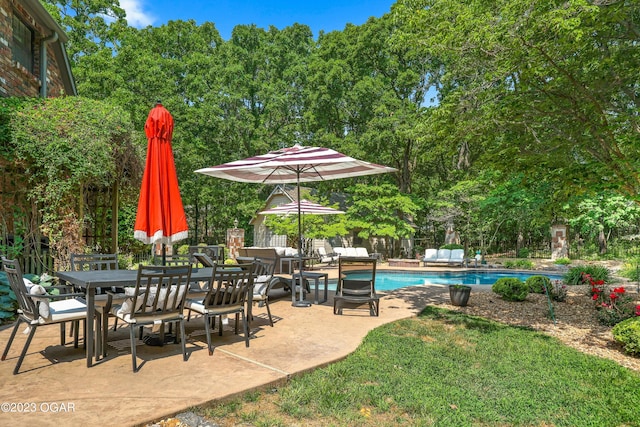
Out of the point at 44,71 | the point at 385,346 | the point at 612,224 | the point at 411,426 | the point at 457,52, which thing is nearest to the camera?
the point at 411,426

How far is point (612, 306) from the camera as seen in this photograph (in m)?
6.19

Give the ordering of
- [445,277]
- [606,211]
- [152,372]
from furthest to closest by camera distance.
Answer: [606,211]
[445,277]
[152,372]

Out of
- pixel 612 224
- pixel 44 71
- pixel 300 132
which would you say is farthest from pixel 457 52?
pixel 300 132

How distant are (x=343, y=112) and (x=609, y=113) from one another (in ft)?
57.0

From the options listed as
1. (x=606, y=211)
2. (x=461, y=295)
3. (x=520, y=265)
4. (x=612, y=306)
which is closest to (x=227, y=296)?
(x=461, y=295)

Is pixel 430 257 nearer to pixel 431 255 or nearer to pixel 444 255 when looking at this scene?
pixel 431 255

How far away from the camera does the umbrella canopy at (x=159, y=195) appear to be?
4.63 m

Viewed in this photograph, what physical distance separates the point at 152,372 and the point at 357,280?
3.75 metres

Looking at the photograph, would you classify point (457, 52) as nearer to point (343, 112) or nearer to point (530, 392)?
point (530, 392)

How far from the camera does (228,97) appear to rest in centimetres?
2519

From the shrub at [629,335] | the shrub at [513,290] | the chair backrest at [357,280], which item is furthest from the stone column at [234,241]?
the shrub at [629,335]

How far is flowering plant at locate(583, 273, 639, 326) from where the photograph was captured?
601cm

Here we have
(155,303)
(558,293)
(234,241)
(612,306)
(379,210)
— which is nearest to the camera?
(155,303)

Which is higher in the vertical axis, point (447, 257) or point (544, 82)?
point (544, 82)
